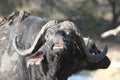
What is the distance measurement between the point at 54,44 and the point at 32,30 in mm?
1251

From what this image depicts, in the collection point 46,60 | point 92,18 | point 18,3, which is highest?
point 46,60

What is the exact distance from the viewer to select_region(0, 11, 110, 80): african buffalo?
8.32 m

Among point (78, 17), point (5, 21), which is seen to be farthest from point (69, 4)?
point (5, 21)

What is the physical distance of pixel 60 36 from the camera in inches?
323

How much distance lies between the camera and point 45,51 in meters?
8.57

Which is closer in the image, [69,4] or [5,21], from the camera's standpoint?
[5,21]

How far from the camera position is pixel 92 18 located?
117 feet

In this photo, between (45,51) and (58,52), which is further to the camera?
(45,51)

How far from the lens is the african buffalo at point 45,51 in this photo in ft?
27.3

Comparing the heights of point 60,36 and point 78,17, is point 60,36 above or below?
above

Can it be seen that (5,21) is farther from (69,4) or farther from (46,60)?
(69,4)

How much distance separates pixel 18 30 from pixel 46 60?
113cm

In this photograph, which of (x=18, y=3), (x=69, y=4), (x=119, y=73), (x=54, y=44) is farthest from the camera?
(x=69, y=4)

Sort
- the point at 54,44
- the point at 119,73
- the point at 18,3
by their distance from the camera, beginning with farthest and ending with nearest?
the point at 18,3, the point at 119,73, the point at 54,44
